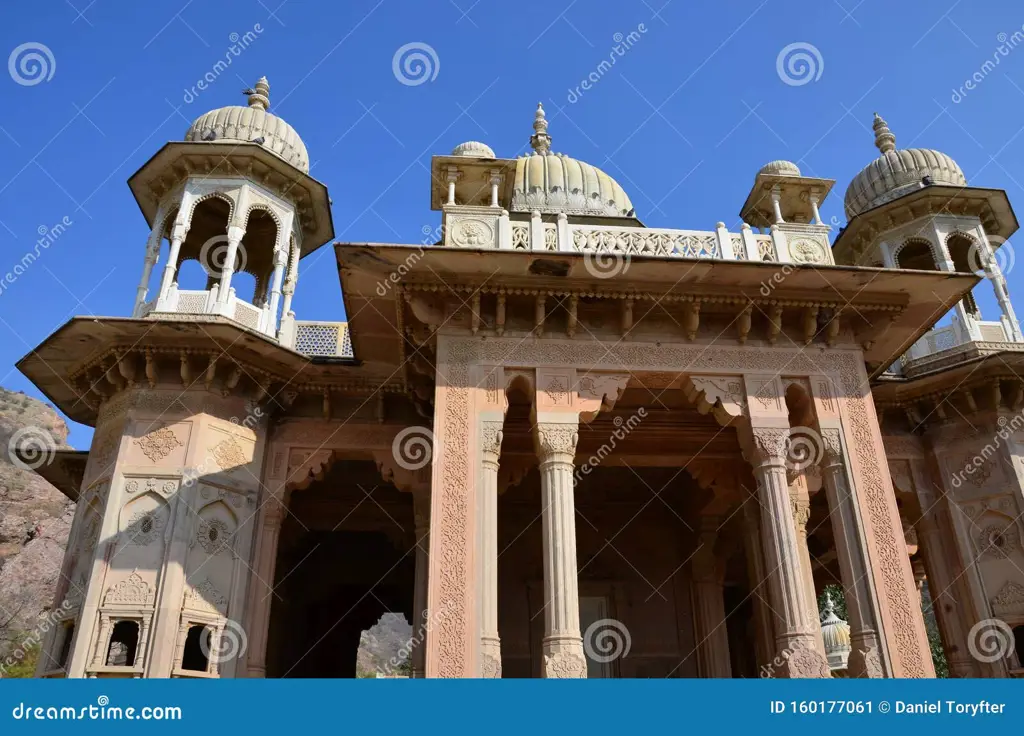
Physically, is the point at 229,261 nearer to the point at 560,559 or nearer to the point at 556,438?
the point at 556,438

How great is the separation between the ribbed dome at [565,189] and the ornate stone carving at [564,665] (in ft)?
34.6

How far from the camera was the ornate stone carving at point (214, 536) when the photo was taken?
34.7ft

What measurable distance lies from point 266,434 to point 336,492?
286 cm

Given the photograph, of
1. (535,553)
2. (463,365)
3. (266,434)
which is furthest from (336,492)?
(463,365)

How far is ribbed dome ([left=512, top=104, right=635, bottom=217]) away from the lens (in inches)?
662

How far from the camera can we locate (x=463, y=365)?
945 centimetres

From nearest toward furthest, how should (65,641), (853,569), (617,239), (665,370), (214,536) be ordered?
(853,569), (665,370), (617,239), (65,641), (214,536)

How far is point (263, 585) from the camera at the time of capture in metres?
11.0

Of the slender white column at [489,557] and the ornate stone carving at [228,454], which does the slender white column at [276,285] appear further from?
the slender white column at [489,557]

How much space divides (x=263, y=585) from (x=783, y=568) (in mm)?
7017

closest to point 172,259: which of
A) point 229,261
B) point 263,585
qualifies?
point 229,261

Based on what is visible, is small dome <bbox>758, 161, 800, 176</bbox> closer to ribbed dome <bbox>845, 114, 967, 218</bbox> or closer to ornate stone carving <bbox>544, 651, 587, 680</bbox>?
ribbed dome <bbox>845, 114, 967, 218</bbox>

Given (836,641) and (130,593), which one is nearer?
(130,593)
